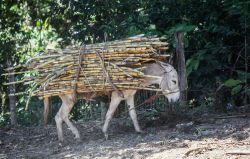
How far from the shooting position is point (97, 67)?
679 centimetres

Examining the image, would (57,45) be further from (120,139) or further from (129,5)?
(120,139)

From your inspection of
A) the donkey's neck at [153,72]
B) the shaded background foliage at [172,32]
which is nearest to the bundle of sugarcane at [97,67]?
the donkey's neck at [153,72]

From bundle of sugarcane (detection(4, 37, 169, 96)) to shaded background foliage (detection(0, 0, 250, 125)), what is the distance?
1.24 m

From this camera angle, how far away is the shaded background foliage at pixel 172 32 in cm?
817

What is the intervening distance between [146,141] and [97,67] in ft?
4.24

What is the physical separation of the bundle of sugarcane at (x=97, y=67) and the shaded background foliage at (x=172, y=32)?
4.08 feet

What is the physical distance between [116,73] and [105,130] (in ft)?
2.96

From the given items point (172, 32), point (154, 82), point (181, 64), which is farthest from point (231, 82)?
point (154, 82)

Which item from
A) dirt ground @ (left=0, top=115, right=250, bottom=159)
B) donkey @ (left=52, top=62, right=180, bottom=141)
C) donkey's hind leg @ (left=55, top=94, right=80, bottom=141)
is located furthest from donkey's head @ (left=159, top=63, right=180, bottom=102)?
donkey's hind leg @ (left=55, top=94, right=80, bottom=141)

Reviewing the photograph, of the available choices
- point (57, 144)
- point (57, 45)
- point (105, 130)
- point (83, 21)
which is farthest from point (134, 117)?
point (57, 45)

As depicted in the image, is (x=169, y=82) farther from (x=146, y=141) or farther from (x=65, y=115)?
(x=65, y=115)

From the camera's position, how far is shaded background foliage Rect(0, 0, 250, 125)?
8.17 metres

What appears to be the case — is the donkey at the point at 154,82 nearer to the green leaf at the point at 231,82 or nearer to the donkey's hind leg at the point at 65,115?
the donkey's hind leg at the point at 65,115

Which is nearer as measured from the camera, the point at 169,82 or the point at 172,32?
the point at 169,82
